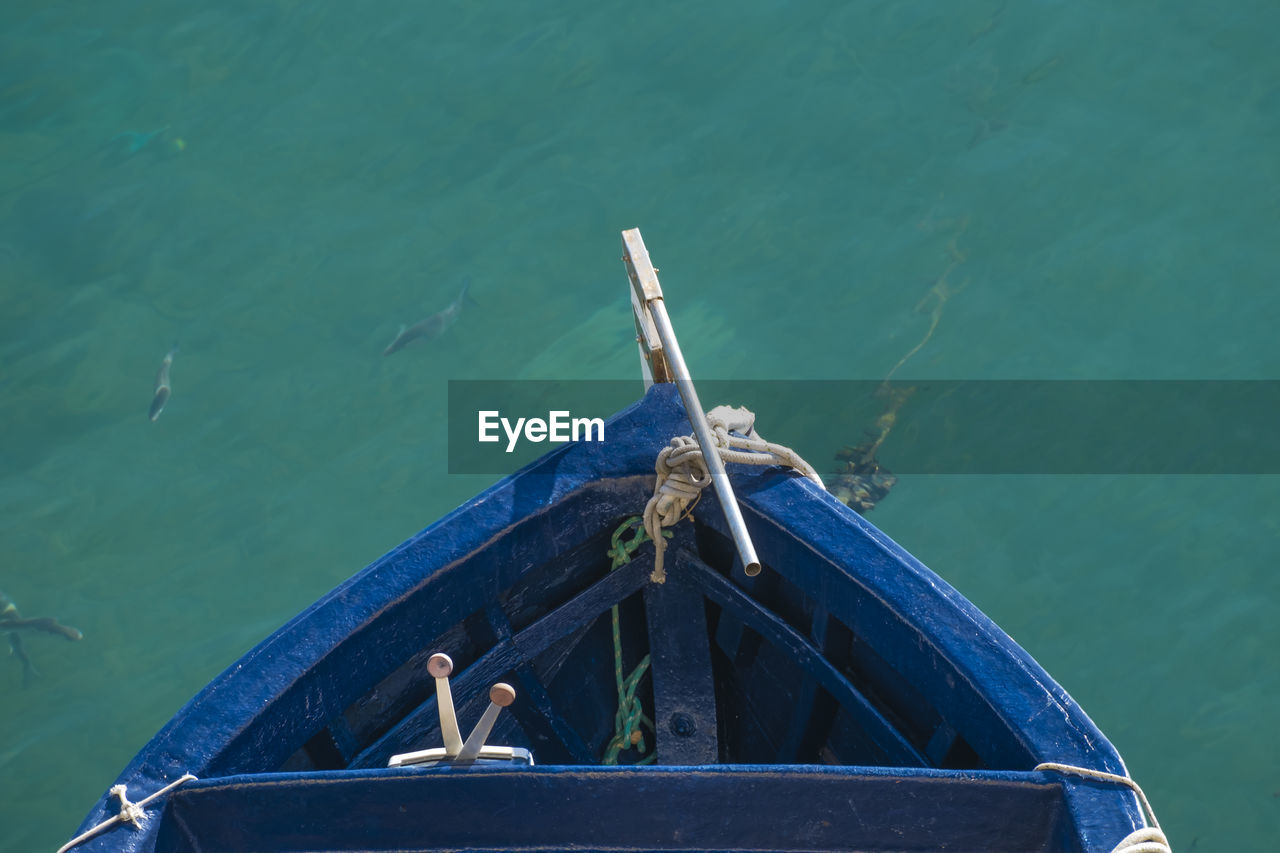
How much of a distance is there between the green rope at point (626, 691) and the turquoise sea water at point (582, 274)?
1.92 meters

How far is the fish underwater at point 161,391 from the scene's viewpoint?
631cm

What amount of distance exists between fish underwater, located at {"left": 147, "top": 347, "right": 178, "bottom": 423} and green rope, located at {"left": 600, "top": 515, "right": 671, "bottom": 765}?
333 centimetres

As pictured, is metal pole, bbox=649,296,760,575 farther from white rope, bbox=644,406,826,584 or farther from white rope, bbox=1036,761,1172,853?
white rope, bbox=1036,761,1172,853

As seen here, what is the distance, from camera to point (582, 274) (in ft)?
21.8

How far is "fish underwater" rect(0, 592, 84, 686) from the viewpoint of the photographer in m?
5.53

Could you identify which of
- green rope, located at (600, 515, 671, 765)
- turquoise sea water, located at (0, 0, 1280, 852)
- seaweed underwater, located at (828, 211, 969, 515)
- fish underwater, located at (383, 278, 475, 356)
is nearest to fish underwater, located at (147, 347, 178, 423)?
turquoise sea water, located at (0, 0, 1280, 852)

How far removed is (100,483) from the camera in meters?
6.13

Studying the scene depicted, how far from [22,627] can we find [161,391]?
131 centimetres

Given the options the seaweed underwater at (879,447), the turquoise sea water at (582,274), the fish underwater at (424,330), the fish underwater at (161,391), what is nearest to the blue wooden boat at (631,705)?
the seaweed underwater at (879,447)

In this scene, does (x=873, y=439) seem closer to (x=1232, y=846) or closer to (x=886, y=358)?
(x=886, y=358)

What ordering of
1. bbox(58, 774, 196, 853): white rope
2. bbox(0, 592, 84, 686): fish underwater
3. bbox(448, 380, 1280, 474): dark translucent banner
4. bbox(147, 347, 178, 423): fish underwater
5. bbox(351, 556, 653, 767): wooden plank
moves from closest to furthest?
1. bbox(58, 774, 196, 853): white rope
2. bbox(351, 556, 653, 767): wooden plank
3. bbox(0, 592, 84, 686): fish underwater
4. bbox(448, 380, 1280, 474): dark translucent banner
5. bbox(147, 347, 178, 423): fish underwater

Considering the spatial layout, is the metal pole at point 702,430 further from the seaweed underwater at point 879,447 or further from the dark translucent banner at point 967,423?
the dark translucent banner at point 967,423

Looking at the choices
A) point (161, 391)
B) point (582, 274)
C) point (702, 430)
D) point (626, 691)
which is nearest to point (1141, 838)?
point (702, 430)

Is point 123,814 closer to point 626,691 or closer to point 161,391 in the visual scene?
point 626,691
